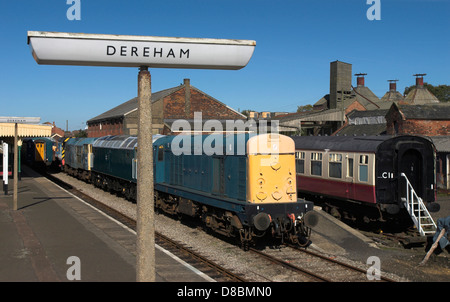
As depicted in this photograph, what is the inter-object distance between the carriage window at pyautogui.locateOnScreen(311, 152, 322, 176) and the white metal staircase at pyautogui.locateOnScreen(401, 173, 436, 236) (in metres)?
3.68

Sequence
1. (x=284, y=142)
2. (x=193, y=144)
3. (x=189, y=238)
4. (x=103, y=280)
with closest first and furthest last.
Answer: (x=103, y=280), (x=284, y=142), (x=189, y=238), (x=193, y=144)

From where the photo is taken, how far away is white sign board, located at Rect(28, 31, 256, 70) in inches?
187

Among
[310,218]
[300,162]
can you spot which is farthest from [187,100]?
[310,218]

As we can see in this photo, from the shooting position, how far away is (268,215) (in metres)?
12.0

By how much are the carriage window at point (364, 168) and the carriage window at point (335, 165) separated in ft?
3.63

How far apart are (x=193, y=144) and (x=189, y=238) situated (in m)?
3.44

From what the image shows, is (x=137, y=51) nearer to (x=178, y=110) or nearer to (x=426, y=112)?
(x=426, y=112)

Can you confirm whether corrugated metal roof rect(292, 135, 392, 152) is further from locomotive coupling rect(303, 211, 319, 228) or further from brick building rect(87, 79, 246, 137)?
brick building rect(87, 79, 246, 137)

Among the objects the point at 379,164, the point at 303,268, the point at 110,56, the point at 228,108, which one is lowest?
the point at 303,268

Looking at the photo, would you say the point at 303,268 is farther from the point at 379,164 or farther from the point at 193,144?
the point at 193,144

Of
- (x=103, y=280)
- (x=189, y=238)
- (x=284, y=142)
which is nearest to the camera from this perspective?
(x=103, y=280)

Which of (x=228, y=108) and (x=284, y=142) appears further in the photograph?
(x=228, y=108)

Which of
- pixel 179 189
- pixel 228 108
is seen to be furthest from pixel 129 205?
pixel 228 108

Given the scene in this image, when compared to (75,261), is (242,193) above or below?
above
